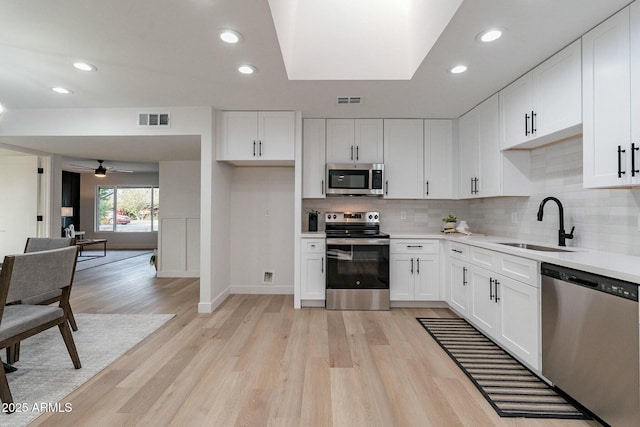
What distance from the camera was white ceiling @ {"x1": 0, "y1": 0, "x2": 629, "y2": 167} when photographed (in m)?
1.84

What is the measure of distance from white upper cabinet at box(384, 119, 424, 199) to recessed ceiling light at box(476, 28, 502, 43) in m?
1.79

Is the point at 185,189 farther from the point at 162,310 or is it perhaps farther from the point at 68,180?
the point at 68,180

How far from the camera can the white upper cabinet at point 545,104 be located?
2129 millimetres

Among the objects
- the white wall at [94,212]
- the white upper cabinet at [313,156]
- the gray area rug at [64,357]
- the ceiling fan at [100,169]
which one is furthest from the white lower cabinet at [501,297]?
the white wall at [94,212]

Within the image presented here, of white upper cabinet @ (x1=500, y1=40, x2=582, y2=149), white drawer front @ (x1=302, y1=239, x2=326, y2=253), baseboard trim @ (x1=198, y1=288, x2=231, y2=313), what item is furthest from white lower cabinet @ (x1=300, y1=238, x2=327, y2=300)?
white upper cabinet @ (x1=500, y1=40, x2=582, y2=149)

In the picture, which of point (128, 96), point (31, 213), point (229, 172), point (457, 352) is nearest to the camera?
point (457, 352)

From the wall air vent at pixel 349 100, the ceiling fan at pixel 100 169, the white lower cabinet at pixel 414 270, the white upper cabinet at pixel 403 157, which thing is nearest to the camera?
the wall air vent at pixel 349 100

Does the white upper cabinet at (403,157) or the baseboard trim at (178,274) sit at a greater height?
the white upper cabinet at (403,157)

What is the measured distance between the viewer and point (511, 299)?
2299 mm

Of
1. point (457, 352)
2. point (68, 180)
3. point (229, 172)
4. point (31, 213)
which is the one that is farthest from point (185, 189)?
point (68, 180)

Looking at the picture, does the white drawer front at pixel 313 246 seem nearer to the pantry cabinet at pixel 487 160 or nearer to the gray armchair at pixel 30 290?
the pantry cabinet at pixel 487 160

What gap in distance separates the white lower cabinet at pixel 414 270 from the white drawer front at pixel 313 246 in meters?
0.82

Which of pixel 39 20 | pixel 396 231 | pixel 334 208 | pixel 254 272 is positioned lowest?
pixel 254 272

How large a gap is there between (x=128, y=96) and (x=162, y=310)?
2.41 m
